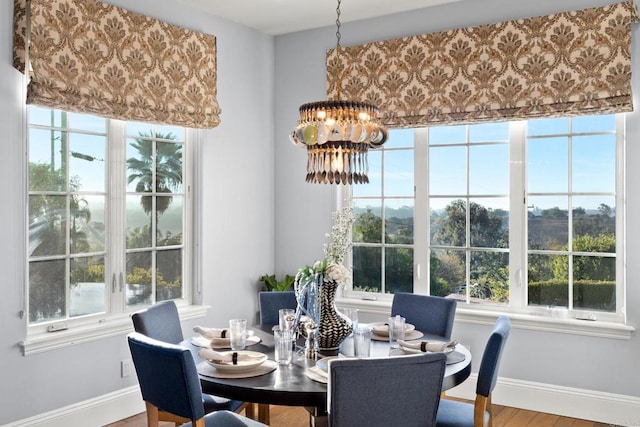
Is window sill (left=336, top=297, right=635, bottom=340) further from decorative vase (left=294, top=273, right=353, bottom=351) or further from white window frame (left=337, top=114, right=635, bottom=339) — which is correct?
decorative vase (left=294, top=273, right=353, bottom=351)

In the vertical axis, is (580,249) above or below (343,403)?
above

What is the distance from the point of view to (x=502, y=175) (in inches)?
163

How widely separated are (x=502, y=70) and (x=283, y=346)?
2.47 metres

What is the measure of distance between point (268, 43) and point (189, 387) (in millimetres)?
3435

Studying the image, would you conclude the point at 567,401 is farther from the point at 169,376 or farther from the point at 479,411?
the point at 169,376

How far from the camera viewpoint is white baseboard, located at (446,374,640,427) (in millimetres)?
3639

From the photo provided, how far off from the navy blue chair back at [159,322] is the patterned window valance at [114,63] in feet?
4.16

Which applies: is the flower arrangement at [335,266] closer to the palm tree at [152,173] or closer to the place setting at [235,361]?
the place setting at [235,361]

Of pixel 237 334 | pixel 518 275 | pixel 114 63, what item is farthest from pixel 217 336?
pixel 518 275

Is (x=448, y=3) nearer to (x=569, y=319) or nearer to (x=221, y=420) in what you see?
(x=569, y=319)

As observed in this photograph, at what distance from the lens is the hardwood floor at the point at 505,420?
145 inches

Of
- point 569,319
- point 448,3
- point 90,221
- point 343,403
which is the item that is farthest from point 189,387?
point 448,3

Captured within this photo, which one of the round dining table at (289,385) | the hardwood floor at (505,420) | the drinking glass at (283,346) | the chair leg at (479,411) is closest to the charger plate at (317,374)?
the round dining table at (289,385)

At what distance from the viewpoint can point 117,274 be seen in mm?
3838
